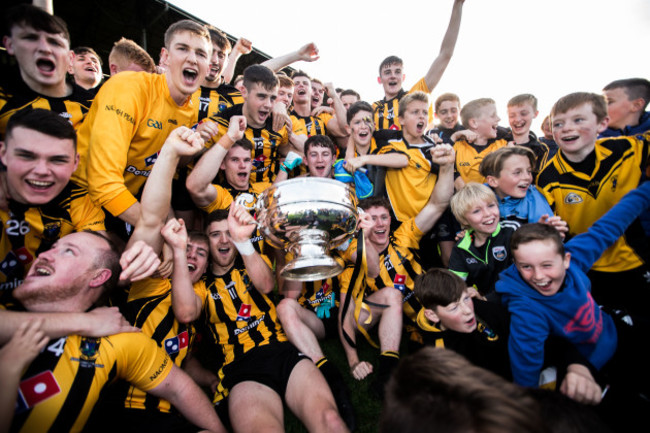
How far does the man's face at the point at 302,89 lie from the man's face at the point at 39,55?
342 cm

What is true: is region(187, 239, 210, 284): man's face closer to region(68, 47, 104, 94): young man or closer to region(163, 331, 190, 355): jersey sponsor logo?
region(163, 331, 190, 355): jersey sponsor logo

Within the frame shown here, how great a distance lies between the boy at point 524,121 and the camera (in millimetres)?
3930

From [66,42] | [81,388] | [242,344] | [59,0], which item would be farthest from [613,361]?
[59,0]

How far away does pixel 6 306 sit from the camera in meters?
1.56

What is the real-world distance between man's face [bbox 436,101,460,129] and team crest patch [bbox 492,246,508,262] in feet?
8.99

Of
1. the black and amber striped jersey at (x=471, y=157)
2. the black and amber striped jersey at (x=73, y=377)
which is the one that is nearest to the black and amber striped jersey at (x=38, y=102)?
the black and amber striped jersey at (x=73, y=377)

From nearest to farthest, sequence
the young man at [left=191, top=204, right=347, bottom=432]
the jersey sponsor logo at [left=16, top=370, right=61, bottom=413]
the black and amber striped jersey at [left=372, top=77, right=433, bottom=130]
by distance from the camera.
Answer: the jersey sponsor logo at [left=16, top=370, right=61, bottom=413]
the young man at [left=191, top=204, right=347, bottom=432]
the black and amber striped jersey at [left=372, top=77, right=433, bottom=130]

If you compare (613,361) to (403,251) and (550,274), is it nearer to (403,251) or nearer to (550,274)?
(550,274)

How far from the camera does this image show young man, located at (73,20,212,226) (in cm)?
193

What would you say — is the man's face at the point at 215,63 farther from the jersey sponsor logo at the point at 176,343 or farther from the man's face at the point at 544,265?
the man's face at the point at 544,265

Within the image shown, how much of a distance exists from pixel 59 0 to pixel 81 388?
13712mm

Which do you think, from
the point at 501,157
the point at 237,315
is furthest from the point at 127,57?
the point at 501,157

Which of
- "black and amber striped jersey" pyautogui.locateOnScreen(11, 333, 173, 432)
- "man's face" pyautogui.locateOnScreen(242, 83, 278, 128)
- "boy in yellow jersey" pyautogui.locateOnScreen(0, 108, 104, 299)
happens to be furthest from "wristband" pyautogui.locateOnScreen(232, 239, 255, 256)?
"man's face" pyautogui.locateOnScreen(242, 83, 278, 128)

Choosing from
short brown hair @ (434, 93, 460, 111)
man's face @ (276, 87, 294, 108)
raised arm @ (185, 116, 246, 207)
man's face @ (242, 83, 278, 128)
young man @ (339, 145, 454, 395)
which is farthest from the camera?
short brown hair @ (434, 93, 460, 111)
